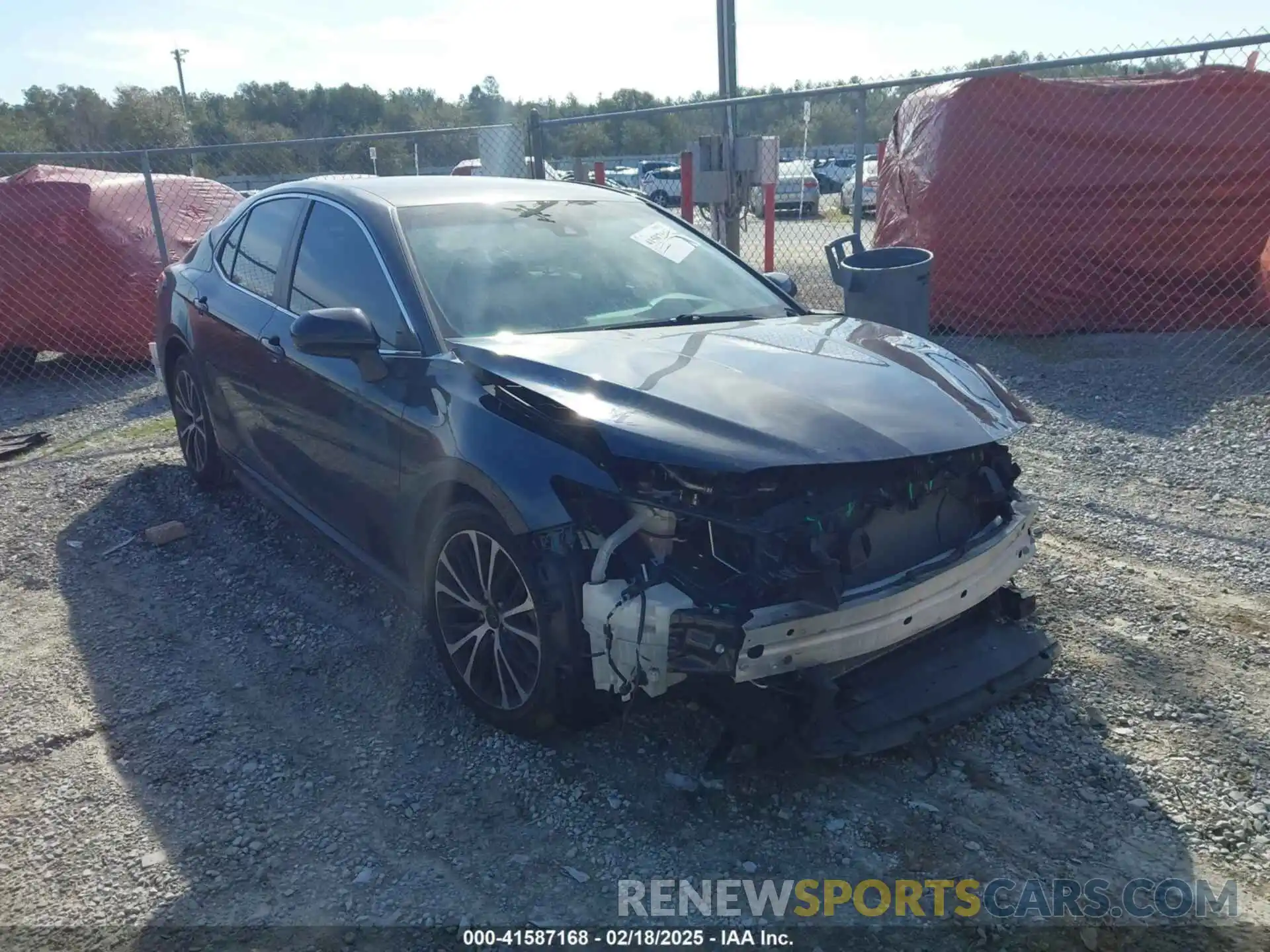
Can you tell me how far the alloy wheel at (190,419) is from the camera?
219 inches

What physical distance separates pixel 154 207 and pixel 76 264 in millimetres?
1429

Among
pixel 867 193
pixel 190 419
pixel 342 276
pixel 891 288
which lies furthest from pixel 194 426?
pixel 867 193

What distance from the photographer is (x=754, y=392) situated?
304 centimetres

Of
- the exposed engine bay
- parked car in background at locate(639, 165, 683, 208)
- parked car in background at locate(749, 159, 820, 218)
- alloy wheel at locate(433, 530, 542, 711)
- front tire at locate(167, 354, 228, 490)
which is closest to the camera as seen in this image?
the exposed engine bay

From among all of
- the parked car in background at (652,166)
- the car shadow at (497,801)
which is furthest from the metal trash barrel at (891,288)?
the parked car in background at (652,166)

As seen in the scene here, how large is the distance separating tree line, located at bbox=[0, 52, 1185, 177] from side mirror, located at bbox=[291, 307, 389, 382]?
5.21 metres

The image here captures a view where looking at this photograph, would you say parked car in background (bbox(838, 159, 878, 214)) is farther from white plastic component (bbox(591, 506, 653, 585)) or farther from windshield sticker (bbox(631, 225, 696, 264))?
white plastic component (bbox(591, 506, 653, 585))

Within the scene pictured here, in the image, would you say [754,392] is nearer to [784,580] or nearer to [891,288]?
[784,580]

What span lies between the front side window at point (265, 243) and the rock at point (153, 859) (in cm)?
258

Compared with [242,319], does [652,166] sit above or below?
above

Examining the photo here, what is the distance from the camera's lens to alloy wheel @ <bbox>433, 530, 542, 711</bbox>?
311 cm

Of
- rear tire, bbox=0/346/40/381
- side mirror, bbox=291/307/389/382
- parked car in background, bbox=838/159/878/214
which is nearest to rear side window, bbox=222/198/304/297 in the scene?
side mirror, bbox=291/307/389/382

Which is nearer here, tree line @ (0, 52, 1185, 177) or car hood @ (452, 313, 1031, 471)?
car hood @ (452, 313, 1031, 471)

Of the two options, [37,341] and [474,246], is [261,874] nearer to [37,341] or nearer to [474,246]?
[474,246]
